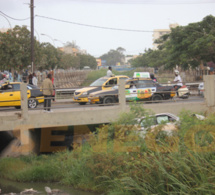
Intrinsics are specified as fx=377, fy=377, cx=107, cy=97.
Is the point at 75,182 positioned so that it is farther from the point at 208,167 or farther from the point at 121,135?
the point at 208,167

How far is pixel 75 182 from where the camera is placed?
11.9 metres

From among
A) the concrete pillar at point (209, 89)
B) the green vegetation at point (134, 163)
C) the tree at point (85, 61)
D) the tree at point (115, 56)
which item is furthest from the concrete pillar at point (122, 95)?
the tree at point (115, 56)

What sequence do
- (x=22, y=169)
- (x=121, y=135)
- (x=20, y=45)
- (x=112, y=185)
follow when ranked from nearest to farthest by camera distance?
(x=112, y=185) < (x=121, y=135) < (x=22, y=169) < (x=20, y=45)

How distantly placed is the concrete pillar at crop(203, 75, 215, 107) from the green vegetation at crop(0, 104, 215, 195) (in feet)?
11.8

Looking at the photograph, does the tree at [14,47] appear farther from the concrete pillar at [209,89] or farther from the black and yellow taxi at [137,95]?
the concrete pillar at [209,89]

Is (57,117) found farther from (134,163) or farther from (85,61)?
(85,61)

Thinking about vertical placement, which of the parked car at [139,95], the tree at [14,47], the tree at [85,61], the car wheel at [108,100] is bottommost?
the car wheel at [108,100]

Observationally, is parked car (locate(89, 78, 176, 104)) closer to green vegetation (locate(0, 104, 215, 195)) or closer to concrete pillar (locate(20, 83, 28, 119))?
green vegetation (locate(0, 104, 215, 195))

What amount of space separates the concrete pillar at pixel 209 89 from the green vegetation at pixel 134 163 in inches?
141

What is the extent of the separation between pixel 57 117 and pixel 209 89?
607cm

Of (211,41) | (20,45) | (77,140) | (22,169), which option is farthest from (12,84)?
(211,41)

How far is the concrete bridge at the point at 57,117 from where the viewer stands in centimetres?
1339

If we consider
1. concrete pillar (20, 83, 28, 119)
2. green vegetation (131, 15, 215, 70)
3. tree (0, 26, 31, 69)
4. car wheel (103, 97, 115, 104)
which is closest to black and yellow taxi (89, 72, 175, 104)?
car wheel (103, 97, 115, 104)

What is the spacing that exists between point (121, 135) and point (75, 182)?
2.16 m
